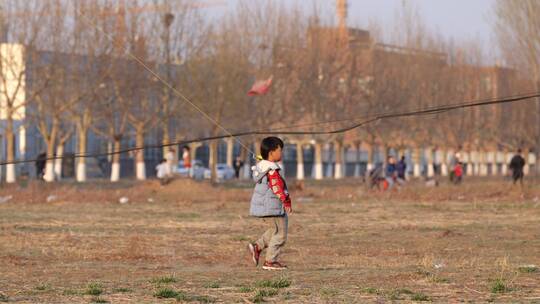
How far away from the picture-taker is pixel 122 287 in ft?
38.9

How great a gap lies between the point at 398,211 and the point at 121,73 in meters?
32.5

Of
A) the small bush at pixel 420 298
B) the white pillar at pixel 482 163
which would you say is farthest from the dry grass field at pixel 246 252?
the white pillar at pixel 482 163

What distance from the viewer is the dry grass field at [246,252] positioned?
37.4ft

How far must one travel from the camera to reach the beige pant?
47.5ft

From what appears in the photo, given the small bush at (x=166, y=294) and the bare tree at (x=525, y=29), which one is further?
the bare tree at (x=525, y=29)

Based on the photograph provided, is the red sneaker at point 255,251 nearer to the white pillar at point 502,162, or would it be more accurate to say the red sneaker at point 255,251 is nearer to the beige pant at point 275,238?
the beige pant at point 275,238

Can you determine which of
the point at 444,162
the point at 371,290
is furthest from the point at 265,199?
the point at 444,162

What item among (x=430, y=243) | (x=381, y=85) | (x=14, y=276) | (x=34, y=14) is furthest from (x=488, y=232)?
(x=381, y=85)

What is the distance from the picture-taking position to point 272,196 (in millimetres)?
14562

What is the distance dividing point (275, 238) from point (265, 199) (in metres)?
0.48

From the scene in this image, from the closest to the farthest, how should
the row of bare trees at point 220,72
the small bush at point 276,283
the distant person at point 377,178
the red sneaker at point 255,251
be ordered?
the small bush at point 276,283, the red sneaker at point 255,251, the distant person at point 377,178, the row of bare trees at point 220,72

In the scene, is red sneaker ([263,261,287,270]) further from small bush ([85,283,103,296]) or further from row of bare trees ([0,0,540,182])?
row of bare trees ([0,0,540,182])

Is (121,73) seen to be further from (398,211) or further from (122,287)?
(122,287)

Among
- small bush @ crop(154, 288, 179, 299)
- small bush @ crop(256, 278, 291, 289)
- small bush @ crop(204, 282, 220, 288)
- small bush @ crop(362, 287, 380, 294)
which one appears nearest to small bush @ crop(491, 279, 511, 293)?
small bush @ crop(362, 287, 380, 294)
